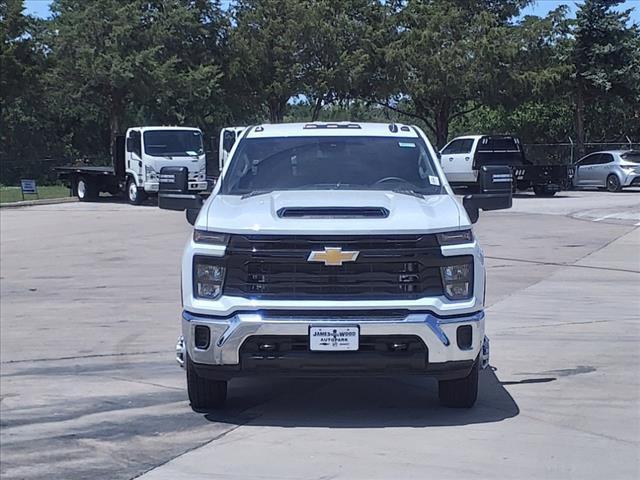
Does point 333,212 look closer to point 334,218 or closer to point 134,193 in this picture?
point 334,218

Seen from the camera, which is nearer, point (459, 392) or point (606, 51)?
point (459, 392)

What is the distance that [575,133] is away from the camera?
1928 inches

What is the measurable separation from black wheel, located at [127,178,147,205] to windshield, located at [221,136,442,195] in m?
24.9

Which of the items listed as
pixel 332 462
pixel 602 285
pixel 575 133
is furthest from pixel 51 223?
pixel 575 133

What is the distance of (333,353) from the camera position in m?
6.64

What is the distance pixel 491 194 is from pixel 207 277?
9.20 ft

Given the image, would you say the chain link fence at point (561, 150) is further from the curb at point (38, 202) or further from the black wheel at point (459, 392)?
the black wheel at point (459, 392)

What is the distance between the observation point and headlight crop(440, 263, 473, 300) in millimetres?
6742

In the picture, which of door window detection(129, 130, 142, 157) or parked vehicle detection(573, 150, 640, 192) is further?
parked vehicle detection(573, 150, 640, 192)

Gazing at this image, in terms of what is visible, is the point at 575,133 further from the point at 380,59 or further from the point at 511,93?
the point at 380,59

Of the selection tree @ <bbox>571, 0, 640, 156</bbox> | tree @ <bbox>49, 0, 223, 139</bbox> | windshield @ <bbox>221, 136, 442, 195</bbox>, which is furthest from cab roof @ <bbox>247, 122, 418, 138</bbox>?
tree @ <bbox>571, 0, 640, 156</bbox>

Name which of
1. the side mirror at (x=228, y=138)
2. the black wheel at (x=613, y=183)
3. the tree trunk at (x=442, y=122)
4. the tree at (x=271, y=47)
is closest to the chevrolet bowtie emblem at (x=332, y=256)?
the side mirror at (x=228, y=138)

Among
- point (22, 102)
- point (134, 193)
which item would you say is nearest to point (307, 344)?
point (134, 193)

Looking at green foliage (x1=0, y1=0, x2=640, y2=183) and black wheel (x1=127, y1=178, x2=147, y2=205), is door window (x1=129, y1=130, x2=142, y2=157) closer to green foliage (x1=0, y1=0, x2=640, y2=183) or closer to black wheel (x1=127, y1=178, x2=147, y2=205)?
black wheel (x1=127, y1=178, x2=147, y2=205)
